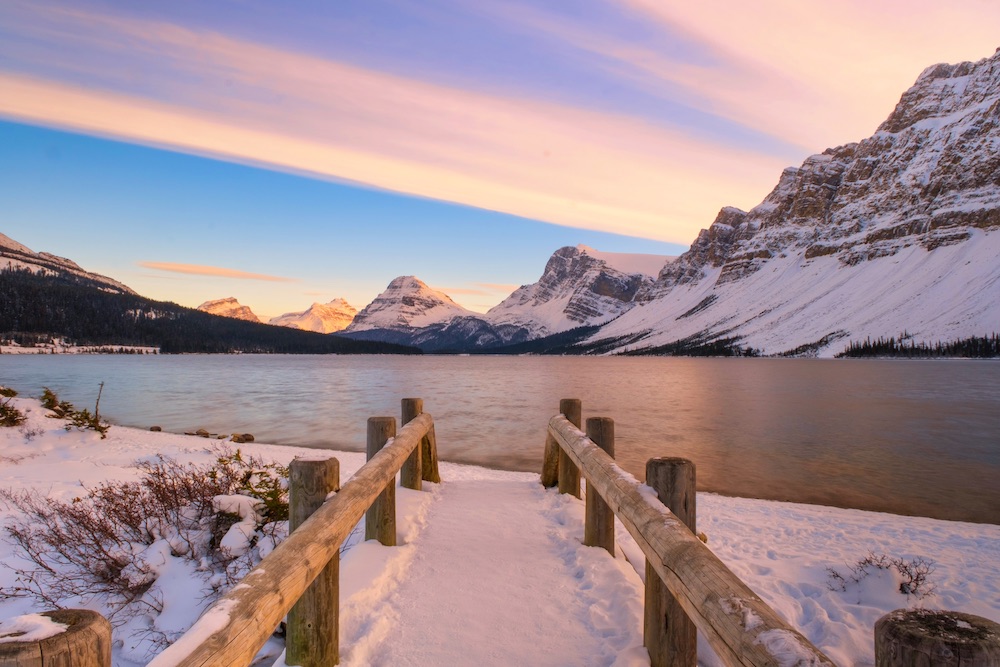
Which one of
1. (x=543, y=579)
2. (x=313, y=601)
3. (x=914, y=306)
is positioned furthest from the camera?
(x=914, y=306)

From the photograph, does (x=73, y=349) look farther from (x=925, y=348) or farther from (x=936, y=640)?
(x=925, y=348)

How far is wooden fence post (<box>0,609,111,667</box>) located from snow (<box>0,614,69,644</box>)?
0.7 inches

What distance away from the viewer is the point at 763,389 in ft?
185

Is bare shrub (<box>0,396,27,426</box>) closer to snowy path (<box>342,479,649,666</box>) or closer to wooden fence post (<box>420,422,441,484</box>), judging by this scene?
wooden fence post (<box>420,422,441,484</box>)

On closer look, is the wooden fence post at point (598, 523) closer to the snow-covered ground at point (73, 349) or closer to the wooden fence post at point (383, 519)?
the wooden fence post at point (383, 519)

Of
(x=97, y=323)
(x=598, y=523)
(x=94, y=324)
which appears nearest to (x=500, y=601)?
(x=598, y=523)

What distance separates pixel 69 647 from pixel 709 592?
105 inches

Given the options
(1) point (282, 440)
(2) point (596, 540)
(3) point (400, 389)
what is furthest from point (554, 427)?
(3) point (400, 389)

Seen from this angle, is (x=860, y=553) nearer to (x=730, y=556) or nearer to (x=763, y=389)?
(x=730, y=556)

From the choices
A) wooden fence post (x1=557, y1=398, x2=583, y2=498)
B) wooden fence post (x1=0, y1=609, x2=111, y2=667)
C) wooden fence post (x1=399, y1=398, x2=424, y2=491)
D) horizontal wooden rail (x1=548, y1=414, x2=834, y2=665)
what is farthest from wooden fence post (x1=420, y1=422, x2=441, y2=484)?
wooden fence post (x1=0, y1=609, x2=111, y2=667)

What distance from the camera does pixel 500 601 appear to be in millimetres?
5164

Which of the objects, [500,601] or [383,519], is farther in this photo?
[383,519]

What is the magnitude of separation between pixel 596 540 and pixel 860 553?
5.13m

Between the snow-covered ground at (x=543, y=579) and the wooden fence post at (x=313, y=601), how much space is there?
0.31 m
